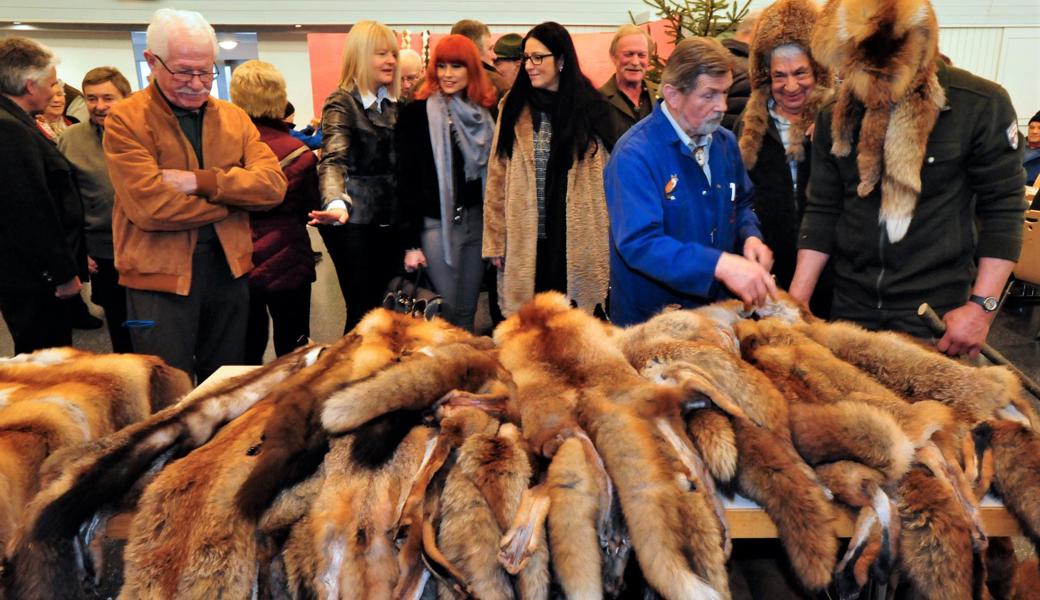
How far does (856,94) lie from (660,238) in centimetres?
76

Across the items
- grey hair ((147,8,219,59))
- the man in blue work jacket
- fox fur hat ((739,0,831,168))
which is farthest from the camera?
fox fur hat ((739,0,831,168))

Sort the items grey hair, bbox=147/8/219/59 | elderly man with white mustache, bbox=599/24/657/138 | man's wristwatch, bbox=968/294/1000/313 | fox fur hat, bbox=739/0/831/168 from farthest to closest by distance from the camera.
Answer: elderly man with white mustache, bbox=599/24/657/138 → fox fur hat, bbox=739/0/831/168 → grey hair, bbox=147/8/219/59 → man's wristwatch, bbox=968/294/1000/313

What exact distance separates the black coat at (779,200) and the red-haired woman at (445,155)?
4.71ft

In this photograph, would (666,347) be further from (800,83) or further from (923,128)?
(800,83)

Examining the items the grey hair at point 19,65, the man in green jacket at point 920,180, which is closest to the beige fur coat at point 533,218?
the man in green jacket at point 920,180

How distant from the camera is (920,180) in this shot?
2.14 metres

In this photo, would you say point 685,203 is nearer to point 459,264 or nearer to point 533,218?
point 533,218

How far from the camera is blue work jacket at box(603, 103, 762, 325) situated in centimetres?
208

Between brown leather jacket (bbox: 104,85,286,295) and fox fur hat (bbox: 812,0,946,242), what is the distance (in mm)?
2066

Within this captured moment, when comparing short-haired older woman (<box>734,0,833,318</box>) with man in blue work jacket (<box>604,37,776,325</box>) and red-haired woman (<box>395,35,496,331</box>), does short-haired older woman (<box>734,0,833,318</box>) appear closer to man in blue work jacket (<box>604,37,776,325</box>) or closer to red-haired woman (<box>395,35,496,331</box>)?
man in blue work jacket (<box>604,37,776,325</box>)

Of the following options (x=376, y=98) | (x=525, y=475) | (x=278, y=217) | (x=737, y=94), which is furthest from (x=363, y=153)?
(x=525, y=475)

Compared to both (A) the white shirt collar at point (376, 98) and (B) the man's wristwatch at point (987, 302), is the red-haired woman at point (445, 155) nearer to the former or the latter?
(A) the white shirt collar at point (376, 98)

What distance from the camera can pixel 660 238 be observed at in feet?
6.95

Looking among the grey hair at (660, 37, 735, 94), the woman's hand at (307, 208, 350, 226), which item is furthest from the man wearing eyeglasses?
the grey hair at (660, 37, 735, 94)
